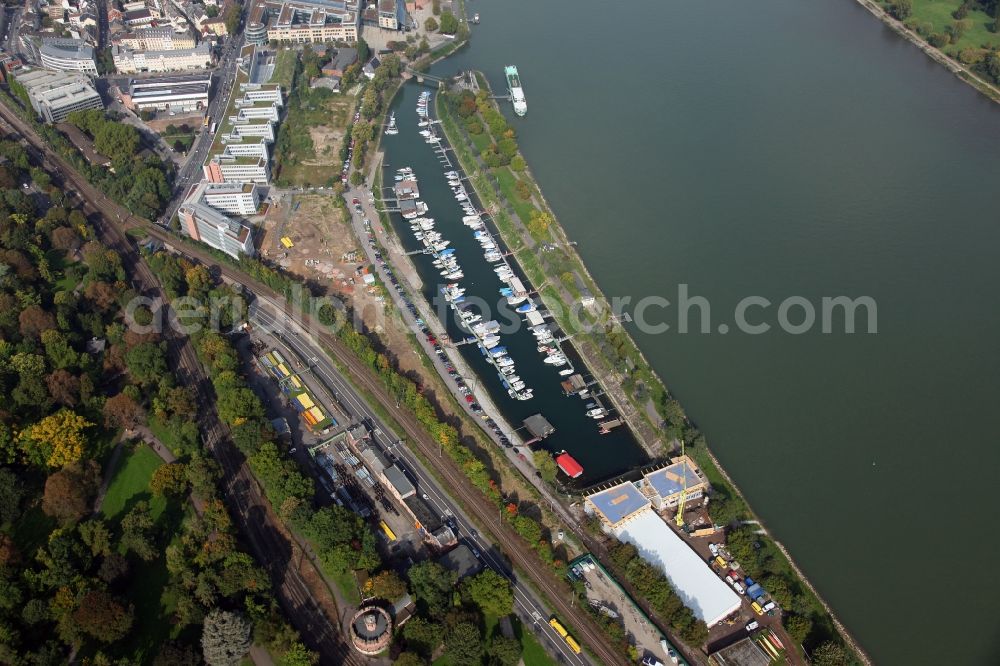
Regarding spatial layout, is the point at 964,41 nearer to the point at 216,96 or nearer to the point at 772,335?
the point at 772,335

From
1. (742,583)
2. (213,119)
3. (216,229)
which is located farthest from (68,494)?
(213,119)

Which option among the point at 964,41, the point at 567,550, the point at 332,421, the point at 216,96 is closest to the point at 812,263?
the point at 567,550

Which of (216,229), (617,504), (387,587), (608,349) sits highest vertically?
(216,229)

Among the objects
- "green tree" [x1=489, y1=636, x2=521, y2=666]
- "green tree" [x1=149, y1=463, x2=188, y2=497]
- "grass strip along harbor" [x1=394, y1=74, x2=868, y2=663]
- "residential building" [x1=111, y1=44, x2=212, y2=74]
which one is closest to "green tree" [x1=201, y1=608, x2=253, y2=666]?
"green tree" [x1=149, y1=463, x2=188, y2=497]

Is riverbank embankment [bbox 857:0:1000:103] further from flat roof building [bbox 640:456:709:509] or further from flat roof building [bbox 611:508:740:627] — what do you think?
flat roof building [bbox 611:508:740:627]

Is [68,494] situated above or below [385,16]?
below

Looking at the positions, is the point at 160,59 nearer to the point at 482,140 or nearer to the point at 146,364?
the point at 482,140
